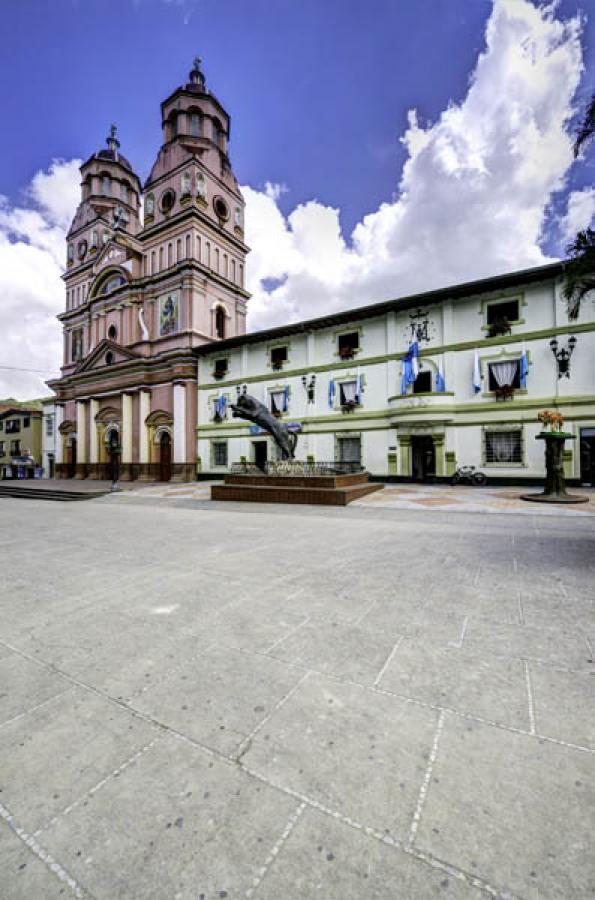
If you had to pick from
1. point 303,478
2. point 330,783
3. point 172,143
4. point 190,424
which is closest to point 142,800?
point 330,783

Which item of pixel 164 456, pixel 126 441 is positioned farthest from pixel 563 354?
pixel 126 441

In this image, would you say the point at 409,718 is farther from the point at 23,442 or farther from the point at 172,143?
the point at 23,442

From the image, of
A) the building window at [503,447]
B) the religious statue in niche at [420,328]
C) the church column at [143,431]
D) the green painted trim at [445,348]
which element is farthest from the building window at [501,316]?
the church column at [143,431]

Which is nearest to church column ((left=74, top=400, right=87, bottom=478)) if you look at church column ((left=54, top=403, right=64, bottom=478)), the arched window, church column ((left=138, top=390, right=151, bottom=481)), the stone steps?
church column ((left=54, top=403, right=64, bottom=478))

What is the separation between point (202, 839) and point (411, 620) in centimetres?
233

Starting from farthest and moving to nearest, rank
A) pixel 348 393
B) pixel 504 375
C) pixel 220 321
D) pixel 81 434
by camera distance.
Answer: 1. pixel 81 434
2. pixel 220 321
3. pixel 348 393
4. pixel 504 375

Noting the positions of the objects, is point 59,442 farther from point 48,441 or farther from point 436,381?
point 436,381

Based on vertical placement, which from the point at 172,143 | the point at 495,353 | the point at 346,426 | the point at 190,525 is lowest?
the point at 190,525

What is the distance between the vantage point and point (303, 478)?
13.1 m

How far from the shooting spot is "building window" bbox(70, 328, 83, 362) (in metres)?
32.7

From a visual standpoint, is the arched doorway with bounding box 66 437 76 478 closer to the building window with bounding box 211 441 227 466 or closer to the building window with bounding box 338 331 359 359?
the building window with bounding box 211 441 227 466

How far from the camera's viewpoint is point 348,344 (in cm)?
2145

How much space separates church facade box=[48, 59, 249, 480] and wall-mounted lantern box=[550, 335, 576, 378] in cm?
2072

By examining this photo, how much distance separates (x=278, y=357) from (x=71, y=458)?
21.1m
